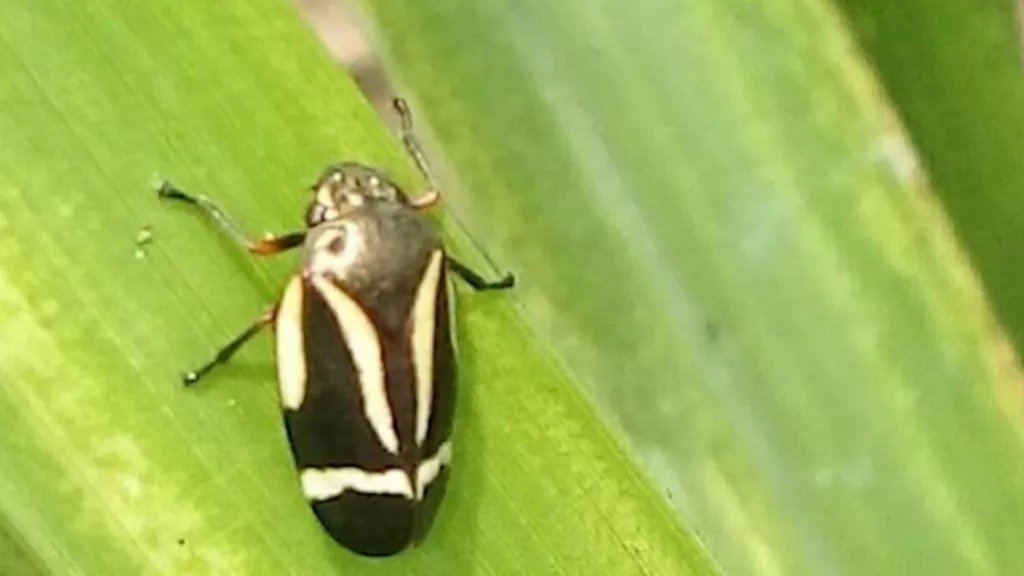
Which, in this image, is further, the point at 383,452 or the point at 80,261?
the point at 383,452

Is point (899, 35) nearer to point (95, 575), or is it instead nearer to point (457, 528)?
point (457, 528)

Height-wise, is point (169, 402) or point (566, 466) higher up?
point (169, 402)

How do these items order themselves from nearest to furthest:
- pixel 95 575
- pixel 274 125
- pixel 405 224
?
pixel 95 575 < pixel 274 125 < pixel 405 224

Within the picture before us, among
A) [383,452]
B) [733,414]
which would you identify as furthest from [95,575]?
[733,414]

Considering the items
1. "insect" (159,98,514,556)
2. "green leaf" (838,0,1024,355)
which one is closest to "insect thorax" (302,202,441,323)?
"insect" (159,98,514,556)

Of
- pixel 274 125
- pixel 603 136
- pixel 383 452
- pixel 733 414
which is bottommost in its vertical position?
pixel 733 414

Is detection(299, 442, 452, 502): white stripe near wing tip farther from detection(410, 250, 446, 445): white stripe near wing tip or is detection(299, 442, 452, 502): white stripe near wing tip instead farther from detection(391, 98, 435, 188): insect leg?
detection(391, 98, 435, 188): insect leg

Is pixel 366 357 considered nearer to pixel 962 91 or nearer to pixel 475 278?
pixel 475 278
